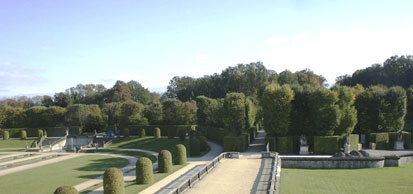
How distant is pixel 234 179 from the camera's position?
1922 cm

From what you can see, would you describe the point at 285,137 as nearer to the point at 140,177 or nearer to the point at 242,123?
the point at 242,123

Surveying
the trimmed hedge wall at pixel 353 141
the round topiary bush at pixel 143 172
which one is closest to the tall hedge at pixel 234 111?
the trimmed hedge wall at pixel 353 141

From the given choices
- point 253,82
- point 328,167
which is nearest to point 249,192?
point 328,167

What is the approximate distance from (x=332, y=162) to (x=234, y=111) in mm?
15203

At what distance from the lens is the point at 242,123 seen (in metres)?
40.3

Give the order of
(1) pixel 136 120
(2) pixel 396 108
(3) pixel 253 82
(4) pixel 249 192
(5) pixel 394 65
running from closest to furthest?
1. (4) pixel 249 192
2. (2) pixel 396 108
3. (1) pixel 136 120
4. (5) pixel 394 65
5. (3) pixel 253 82

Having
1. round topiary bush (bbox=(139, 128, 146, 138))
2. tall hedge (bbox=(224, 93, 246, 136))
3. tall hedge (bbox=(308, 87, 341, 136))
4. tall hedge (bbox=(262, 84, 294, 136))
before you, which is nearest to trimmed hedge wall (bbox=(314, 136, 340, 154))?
tall hedge (bbox=(308, 87, 341, 136))

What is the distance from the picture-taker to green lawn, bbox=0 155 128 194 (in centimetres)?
2222

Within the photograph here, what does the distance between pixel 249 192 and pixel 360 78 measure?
65.2 meters

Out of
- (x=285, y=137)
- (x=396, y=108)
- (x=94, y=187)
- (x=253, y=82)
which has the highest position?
(x=253, y=82)

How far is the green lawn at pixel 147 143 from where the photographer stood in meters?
43.3

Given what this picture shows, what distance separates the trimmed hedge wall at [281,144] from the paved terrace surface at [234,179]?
300 inches

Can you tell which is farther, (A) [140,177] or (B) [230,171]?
(B) [230,171]

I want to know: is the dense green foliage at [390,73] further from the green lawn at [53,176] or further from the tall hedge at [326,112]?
the green lawn at [53,176]
